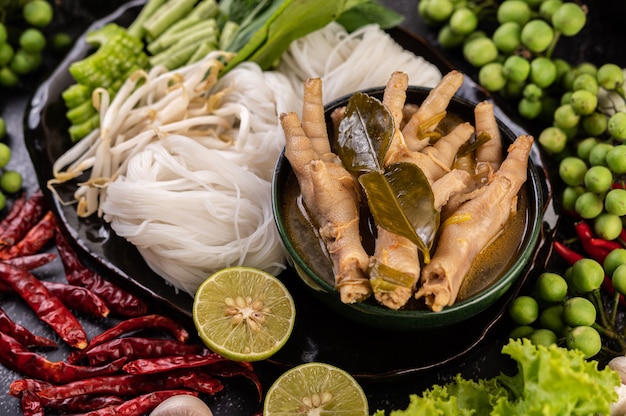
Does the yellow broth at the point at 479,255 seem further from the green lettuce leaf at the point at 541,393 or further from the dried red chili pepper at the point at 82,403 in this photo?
the dried red chili pepper at the point at 82,403

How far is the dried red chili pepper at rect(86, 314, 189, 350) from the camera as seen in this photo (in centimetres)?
421

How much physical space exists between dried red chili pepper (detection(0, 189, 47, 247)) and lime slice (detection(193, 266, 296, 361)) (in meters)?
1.56

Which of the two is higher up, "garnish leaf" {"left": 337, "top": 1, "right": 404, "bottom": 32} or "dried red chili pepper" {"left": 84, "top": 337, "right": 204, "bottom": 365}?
"garnish leaf" {"left": 337, "top": 1, "right": 404, "bottom": 32}

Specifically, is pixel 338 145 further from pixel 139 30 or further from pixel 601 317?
pixel 139 30

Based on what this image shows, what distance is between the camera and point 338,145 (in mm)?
3834

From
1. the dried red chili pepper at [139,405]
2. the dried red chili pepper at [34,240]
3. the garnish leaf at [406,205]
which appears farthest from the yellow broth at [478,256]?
the dried red chili pepper at [34,240]

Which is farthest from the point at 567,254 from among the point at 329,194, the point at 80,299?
the point at 80,299

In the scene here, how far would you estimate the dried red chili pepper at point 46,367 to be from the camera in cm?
407

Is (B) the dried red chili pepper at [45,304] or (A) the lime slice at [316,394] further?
(B) the dried red chili pepper at [45,304]

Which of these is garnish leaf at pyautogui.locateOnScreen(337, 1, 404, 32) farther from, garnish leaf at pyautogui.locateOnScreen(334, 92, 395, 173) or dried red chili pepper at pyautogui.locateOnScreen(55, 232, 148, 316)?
dried red chili pepper at pyautogui.locateOnScreen(55, 232, 148, 316)

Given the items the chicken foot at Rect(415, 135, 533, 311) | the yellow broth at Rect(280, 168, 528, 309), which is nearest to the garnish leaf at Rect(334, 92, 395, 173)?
the yellow broth at Rect(280, 168, 528, 309)

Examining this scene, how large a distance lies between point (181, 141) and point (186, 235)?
2.05ft

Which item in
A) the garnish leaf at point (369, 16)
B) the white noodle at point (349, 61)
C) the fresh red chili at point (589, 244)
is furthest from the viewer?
the garnish leaf at point (369, 16)

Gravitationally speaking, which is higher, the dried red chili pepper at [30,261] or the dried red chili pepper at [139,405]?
the dried red chili pepper at [30,261]
